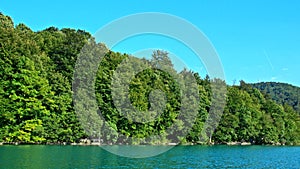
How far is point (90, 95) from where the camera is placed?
5853cm

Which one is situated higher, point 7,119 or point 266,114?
point 266,114

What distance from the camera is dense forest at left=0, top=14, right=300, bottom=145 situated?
170ft

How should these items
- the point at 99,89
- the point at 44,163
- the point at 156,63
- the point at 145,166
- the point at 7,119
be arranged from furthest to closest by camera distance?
the point at 156,63 < the point at 99,89 < the point at 7,119 < the point at 145,166 < the point at 44,163

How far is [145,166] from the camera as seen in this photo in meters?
29.4

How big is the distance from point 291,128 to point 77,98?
59052 mm

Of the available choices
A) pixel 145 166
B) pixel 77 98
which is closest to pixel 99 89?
pixel 77 98

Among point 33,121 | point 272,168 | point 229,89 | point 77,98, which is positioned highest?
point 229,89

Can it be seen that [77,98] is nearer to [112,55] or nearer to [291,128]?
[112,55]

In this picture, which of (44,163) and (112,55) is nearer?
(44,163)

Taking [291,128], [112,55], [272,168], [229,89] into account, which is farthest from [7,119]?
[291,128]

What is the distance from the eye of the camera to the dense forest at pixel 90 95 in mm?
51844

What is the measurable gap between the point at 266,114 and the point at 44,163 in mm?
70790

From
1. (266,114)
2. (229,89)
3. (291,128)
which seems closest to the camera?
(229,89)

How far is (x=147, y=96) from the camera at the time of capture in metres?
62.6
